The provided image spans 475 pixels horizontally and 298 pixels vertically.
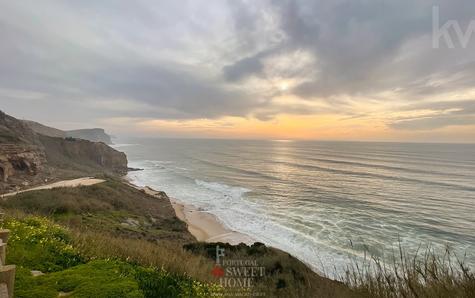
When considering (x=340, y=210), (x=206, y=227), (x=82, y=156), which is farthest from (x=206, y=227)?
(x=82, y=156)

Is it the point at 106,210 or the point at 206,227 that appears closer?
the point at 106,210

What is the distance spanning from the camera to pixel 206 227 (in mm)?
26703

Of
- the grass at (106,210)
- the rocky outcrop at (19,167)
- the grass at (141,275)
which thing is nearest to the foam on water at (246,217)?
the grass at (141,275)

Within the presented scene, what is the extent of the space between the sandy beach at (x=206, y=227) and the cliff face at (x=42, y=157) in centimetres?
1910

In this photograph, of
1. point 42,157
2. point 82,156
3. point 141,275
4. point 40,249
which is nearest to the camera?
point 141,275

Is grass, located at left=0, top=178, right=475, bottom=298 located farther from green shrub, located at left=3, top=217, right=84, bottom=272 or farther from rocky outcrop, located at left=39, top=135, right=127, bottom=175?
rocky outcrop, located at left=39, top=135, right=127, bottom=175

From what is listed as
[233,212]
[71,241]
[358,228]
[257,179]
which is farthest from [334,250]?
[257,179]

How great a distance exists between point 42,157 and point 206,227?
32.0m

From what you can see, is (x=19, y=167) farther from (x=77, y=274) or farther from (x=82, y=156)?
(x=77, y=274)

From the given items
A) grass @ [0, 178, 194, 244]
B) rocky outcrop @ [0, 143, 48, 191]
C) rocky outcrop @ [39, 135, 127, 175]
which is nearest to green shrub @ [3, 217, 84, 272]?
grass @ [0, 178, 194, 244]

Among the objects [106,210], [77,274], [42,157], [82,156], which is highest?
[77,274]

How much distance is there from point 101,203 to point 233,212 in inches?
527

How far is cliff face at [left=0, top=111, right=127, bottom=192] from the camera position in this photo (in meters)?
34.7

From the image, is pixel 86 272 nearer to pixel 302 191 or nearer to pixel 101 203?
pixel 101 203
